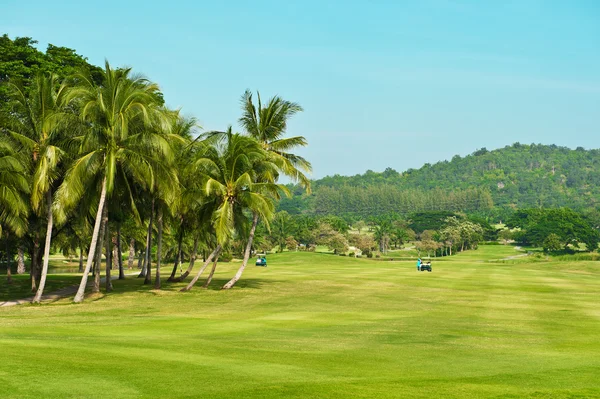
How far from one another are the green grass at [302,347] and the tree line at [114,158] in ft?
19.2

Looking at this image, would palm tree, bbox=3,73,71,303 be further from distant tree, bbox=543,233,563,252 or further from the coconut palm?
distant tree, bbox=543,233,563,252

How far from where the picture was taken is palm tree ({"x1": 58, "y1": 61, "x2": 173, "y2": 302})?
1511 inches

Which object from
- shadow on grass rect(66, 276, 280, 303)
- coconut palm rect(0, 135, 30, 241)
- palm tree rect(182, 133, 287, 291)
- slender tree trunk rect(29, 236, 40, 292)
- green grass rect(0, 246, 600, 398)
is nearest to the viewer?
green grass rect(0, 246, 600, 398)

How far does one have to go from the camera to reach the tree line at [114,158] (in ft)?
127

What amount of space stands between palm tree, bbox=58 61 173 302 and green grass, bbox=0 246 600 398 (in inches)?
258

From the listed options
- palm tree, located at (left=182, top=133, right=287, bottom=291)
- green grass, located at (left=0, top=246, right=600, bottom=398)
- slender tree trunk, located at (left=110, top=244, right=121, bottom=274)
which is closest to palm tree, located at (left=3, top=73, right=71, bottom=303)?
green grass, located at (left=0, top=246, right=600, bottom=398)

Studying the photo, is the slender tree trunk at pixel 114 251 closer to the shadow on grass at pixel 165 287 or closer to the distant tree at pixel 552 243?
the shadow on grass at pixel 165 287

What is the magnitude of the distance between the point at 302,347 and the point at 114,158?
22.0m

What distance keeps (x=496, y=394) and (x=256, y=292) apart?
34464 millimetres

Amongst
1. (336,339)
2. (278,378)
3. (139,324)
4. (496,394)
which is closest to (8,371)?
(278,378)

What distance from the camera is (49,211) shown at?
40250mm

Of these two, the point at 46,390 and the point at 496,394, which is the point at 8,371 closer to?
the point at 46,390

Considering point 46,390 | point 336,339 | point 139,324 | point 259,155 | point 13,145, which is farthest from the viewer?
point 259,155

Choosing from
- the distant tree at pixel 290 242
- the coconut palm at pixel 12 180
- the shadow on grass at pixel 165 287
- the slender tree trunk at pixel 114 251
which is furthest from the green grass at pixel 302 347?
the distant tree at pixel 290 242
